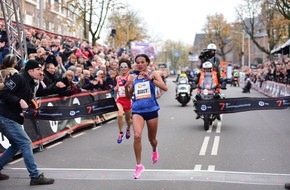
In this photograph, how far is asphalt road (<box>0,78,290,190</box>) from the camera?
25.0ft

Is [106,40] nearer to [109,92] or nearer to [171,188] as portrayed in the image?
[109,92]

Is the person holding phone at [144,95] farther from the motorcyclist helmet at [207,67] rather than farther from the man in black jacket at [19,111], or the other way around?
the motorcyclist helmet at [207,67]

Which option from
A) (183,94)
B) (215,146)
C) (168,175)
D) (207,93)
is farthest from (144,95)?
(183,94)

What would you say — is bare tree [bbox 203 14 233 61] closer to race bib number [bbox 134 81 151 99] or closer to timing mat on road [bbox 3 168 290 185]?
timing mat on road [bbox 3 168 290 185]

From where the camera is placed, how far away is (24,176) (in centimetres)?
827

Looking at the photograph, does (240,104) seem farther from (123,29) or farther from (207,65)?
(123,29)

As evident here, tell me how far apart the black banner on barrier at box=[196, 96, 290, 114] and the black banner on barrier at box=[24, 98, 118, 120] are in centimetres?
206

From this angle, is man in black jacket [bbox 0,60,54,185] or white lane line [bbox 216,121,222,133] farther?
white lane line [bbox 216,121,222,133]

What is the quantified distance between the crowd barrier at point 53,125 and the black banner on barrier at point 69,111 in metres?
0.56

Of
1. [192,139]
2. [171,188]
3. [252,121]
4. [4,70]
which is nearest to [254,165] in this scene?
[171,188]

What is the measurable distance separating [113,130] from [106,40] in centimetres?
5999

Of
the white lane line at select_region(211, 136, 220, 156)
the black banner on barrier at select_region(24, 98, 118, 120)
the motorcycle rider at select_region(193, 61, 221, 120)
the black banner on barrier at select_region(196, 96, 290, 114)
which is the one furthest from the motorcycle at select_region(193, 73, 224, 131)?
the black banner on barrier at select_region(24, 98, 118, 120)

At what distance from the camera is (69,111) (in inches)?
420

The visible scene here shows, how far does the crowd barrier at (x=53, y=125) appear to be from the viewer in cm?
1072
